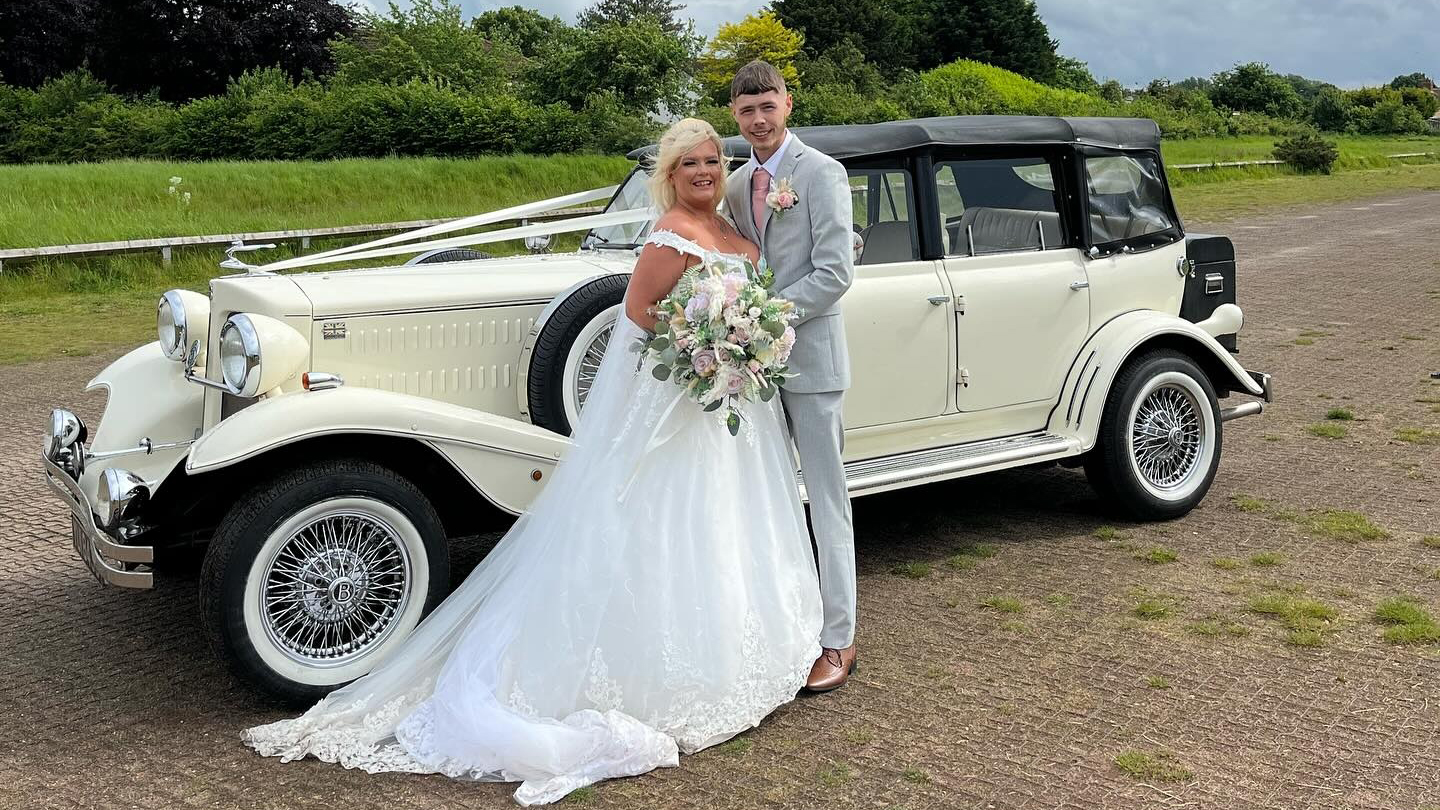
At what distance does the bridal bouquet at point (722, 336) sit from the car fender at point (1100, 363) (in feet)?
7.82

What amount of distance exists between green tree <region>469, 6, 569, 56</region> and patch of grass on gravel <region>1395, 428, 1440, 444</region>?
6563cm

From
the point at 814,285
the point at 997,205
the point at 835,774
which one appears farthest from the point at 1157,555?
the point at 835,774

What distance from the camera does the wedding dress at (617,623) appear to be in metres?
3.92

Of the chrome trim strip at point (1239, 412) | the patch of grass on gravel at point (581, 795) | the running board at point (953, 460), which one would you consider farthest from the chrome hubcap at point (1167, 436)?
the patch of grass on gravel at point (581, 795)

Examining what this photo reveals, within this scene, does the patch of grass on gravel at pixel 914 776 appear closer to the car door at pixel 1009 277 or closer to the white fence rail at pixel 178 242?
the car door at pixel 1009 277

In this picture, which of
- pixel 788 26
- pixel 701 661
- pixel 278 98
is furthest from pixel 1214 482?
pixel 788 26

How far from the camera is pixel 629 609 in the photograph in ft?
13.5

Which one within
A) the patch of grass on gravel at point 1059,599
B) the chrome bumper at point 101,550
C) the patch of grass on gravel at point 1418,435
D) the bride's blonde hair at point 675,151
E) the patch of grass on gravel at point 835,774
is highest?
the bride's blonde hair at point 675,151

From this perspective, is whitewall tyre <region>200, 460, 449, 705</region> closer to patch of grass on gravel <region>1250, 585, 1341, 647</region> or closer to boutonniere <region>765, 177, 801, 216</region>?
boutonniere <region>765, 177, 801, 216</region>

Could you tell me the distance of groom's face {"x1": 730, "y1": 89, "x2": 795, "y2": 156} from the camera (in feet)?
14.4

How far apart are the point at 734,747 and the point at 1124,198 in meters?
3.88

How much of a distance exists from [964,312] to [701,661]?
242cm

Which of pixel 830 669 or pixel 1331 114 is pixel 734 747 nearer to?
pixel 830 669

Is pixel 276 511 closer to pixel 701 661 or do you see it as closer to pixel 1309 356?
pixel 701 661
